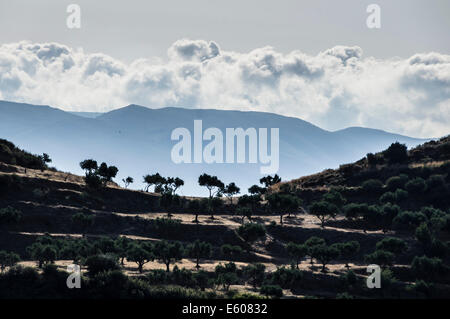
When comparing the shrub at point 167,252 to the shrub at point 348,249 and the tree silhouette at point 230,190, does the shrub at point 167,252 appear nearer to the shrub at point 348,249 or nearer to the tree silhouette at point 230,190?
the shrub at point 348,249

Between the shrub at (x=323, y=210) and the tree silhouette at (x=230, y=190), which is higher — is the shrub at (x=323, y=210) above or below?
below

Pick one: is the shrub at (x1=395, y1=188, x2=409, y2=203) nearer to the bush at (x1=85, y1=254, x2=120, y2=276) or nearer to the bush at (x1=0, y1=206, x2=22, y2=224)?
the bush at (x1=85, y1=254, x2=120, y2=276)

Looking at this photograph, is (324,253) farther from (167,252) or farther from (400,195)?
(400,195)

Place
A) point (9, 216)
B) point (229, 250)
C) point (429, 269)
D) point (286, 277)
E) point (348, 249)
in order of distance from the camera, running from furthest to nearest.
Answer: point (9, 216) → point (229, 250) → point (348, 249) → point (429, 269) → point (286, 277)

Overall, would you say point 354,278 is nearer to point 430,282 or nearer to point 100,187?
point 430,282

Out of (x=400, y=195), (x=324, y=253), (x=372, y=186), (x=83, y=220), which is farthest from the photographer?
(x=372, y=186)

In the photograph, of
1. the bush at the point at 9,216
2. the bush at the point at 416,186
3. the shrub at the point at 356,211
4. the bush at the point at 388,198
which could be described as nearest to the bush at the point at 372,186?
the bush at the point at 416,186

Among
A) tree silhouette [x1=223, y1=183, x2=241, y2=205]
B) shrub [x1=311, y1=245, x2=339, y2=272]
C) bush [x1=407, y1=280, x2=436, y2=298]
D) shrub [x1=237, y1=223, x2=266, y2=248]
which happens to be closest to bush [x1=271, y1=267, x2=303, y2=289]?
shrub [x1=311, y1=245, x2=339, y2=272]

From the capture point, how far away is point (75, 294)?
70.4 metres

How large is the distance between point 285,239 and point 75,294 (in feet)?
184

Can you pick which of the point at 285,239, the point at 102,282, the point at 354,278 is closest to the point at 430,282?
the point at 354,278

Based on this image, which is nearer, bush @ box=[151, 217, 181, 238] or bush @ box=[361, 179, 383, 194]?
bush @ box=[151, 217, 181, 238]

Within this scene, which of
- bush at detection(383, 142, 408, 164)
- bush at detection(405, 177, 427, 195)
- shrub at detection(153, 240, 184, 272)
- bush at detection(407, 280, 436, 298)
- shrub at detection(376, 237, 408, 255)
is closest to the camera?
bush at detection(407, 280, 436, 298)

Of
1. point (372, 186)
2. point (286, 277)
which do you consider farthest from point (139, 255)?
point (372, 186)
